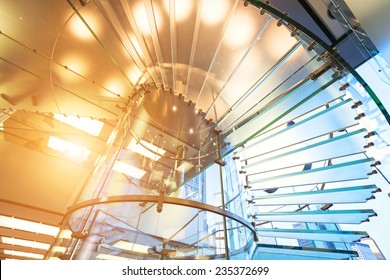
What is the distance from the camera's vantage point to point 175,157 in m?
1.74

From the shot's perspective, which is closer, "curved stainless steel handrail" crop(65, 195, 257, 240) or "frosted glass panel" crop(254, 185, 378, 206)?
"curved stainless steel handrail" crop(65, 195, 257, 240)

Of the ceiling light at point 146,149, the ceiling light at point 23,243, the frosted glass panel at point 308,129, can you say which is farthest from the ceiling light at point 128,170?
the ceiling light at point 23,243

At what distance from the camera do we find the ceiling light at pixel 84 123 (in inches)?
117

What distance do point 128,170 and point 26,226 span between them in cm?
363

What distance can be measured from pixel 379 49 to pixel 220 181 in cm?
144

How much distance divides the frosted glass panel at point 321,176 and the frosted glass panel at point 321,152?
0.39 ft

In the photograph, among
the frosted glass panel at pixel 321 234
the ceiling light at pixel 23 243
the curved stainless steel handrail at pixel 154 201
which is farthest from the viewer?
the ceiling light at pixel 23 243

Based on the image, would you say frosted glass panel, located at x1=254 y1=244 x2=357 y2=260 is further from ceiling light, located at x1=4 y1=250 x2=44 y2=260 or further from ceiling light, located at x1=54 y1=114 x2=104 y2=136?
ceiling light, located at x1=4 y1=250 x2=44 y2=260

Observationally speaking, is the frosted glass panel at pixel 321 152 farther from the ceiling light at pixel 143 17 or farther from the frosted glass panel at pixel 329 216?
the ceiling light at pixel 143 17

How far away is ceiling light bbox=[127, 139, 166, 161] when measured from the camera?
5.33 feet

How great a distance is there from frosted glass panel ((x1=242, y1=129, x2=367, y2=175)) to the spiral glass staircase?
0.04 feet

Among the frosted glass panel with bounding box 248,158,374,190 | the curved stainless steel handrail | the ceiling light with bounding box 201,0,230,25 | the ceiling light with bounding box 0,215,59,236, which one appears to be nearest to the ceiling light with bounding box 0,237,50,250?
the ceiling light with bounding box 0,215,59,236

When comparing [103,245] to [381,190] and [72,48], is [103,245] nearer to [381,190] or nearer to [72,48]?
[72,48]

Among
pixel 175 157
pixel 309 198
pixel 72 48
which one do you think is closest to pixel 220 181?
pixel 175 157
